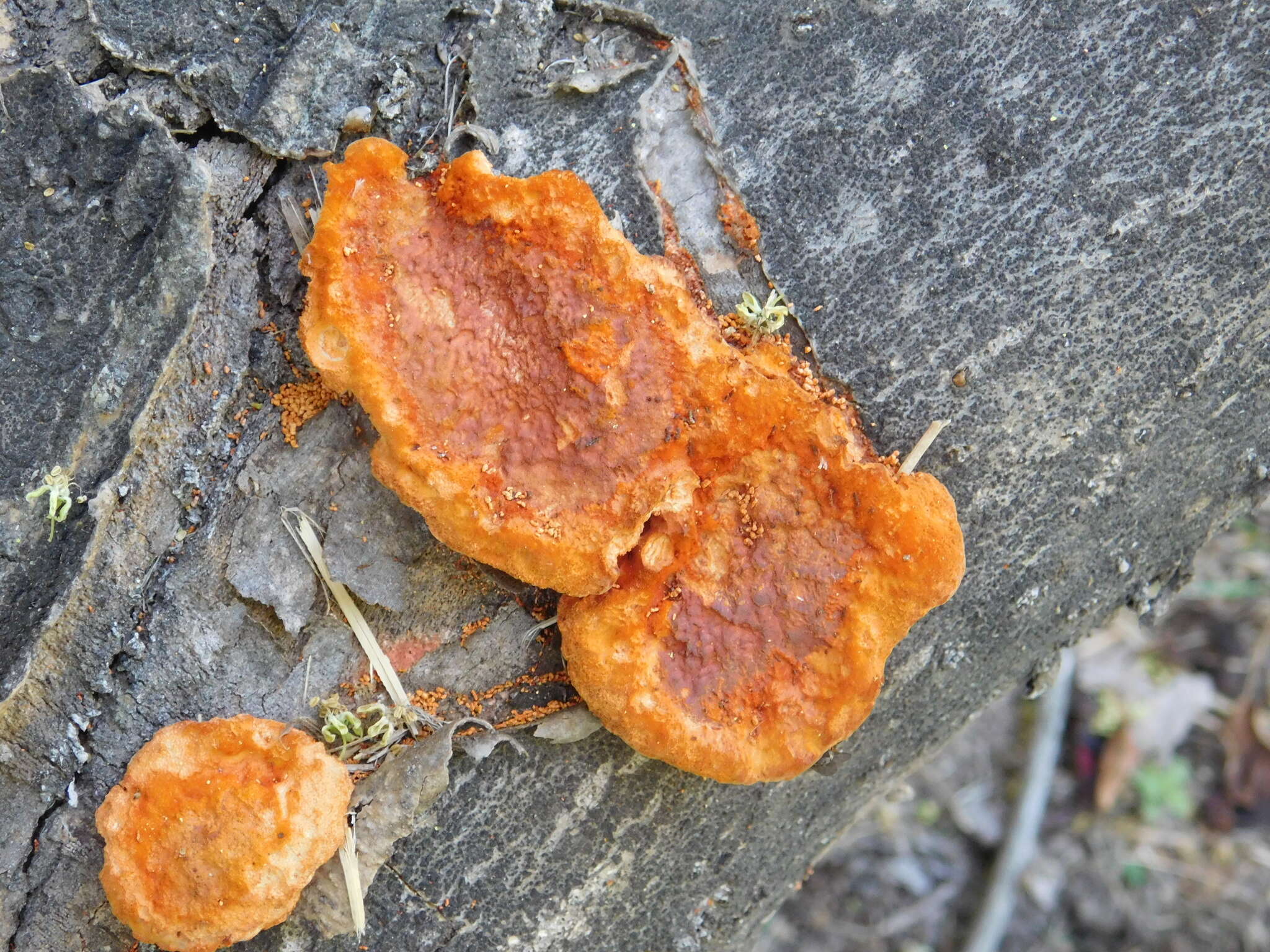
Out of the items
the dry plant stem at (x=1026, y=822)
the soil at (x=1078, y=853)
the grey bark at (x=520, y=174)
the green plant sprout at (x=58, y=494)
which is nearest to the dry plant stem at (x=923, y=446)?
the grey bark at (x=520, y=174)

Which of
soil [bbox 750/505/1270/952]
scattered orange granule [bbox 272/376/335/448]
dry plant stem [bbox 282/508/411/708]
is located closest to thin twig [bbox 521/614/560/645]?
dry plant stem [bbox 282/508/411/708]

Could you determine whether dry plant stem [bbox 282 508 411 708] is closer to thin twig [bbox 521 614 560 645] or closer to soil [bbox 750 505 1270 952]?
thin twig [bbox 521 614 560 645]

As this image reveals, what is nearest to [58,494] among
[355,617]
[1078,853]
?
[355,617]

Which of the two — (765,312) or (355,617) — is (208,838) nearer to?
(355,617)

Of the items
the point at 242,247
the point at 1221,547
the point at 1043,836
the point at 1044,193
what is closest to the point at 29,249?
the point at 242,247

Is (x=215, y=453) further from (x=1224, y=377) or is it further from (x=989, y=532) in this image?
(x=1224, y=377)

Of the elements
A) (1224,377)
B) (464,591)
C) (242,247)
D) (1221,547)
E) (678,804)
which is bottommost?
(678,804)
